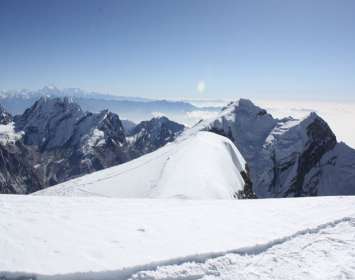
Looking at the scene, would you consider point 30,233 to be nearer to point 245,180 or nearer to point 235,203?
point 235,203

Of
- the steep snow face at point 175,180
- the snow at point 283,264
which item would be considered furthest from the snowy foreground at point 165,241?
the steep snow face at point 175,180

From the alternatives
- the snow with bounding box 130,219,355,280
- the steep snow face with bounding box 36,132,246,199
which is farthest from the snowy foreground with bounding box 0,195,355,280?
the steep snow face with bounding box 36,132,246,199

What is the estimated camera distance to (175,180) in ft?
95.8

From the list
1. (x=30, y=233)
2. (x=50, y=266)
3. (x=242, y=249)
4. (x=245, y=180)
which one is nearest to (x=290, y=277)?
(x=242, y=249)

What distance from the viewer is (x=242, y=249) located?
8523 mm

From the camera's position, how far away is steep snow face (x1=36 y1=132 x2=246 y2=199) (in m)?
27.3

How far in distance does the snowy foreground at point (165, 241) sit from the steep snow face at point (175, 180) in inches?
536

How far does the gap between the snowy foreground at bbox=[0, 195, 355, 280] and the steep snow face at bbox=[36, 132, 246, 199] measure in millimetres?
13622

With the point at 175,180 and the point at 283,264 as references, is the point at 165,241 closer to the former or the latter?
the point at 283,264

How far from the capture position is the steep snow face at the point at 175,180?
2734cm

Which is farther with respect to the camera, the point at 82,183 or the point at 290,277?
the point at 82,183

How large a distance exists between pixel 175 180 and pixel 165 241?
20528 mm

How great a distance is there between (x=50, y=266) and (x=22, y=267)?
0.51 meters

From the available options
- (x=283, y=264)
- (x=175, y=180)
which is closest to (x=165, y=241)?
(x=283, y=264)
